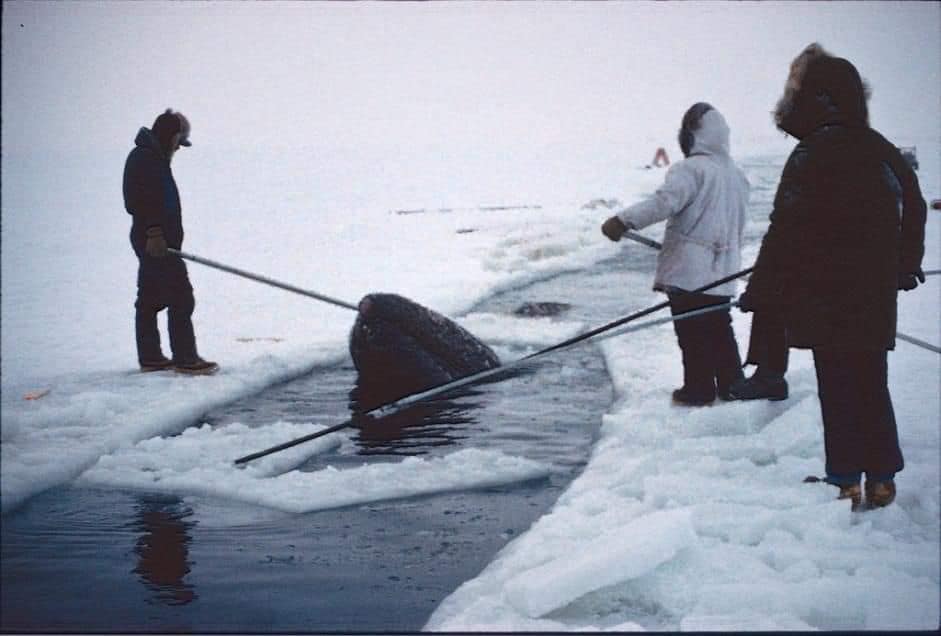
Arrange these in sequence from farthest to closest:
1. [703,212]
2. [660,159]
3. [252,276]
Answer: [660,159], [252,276], [703,212]

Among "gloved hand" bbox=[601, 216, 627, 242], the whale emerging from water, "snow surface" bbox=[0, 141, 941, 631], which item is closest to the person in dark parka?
"snow surface" bbox=[0, 141, 941, 631]

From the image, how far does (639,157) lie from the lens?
117 ft

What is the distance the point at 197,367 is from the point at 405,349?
49.2 inches

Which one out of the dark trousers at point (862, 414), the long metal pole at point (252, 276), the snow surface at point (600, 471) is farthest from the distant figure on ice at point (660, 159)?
the dark trousers at point (862, 414)

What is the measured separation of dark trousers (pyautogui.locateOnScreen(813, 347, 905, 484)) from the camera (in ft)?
Answer: 9.02

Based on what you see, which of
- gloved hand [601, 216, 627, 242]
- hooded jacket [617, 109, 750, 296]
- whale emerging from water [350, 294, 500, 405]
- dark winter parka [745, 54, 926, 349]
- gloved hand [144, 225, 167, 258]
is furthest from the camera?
whale emerging from water [350, 294, 500, 405]

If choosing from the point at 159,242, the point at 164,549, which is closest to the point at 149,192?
the point at 159,242

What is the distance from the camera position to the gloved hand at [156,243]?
17.3 ft

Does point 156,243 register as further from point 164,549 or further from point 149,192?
point 164,549

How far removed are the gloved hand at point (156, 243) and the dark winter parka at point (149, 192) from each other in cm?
3

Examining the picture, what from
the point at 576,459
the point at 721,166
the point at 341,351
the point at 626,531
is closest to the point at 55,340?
the point at 341,351

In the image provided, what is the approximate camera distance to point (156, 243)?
529 centimetres

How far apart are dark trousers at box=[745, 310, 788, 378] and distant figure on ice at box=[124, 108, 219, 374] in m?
3.20

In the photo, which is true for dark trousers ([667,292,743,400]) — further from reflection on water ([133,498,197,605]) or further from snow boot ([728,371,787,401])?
reflection on water ([133,498,197,605])
